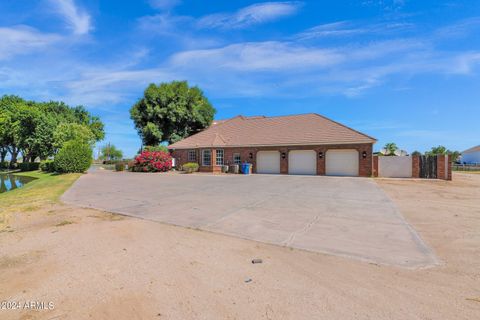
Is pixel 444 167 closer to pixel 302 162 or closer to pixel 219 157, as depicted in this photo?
pixel 302 162

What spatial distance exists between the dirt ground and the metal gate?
14.7 meters

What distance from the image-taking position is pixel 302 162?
69.3 feet

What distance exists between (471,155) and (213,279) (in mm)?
78335

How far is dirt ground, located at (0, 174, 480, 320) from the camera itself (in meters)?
2.64

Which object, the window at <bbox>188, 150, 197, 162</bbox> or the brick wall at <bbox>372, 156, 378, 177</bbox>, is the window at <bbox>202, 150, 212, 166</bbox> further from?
the brick wall at <bbox>372, 156, 378, 177</bbox>

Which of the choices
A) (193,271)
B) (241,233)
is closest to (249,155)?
(241,233)

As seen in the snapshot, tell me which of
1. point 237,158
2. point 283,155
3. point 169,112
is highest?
point 169,112

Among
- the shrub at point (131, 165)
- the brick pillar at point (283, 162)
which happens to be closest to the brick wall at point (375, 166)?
the brick pillar at point (283, 162)

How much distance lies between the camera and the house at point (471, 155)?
183ft

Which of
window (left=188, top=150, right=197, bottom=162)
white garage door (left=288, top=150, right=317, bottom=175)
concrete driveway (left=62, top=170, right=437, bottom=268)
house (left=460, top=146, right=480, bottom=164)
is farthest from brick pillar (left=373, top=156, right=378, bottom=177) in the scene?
house (left=460, top=146, right=480, bottom=164)

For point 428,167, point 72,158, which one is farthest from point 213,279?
point 72,158

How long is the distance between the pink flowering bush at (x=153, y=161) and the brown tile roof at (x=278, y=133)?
1.99 m

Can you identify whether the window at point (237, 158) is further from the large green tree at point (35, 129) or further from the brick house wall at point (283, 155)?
the large green tree at point (35, 129)

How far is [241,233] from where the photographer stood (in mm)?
5301
